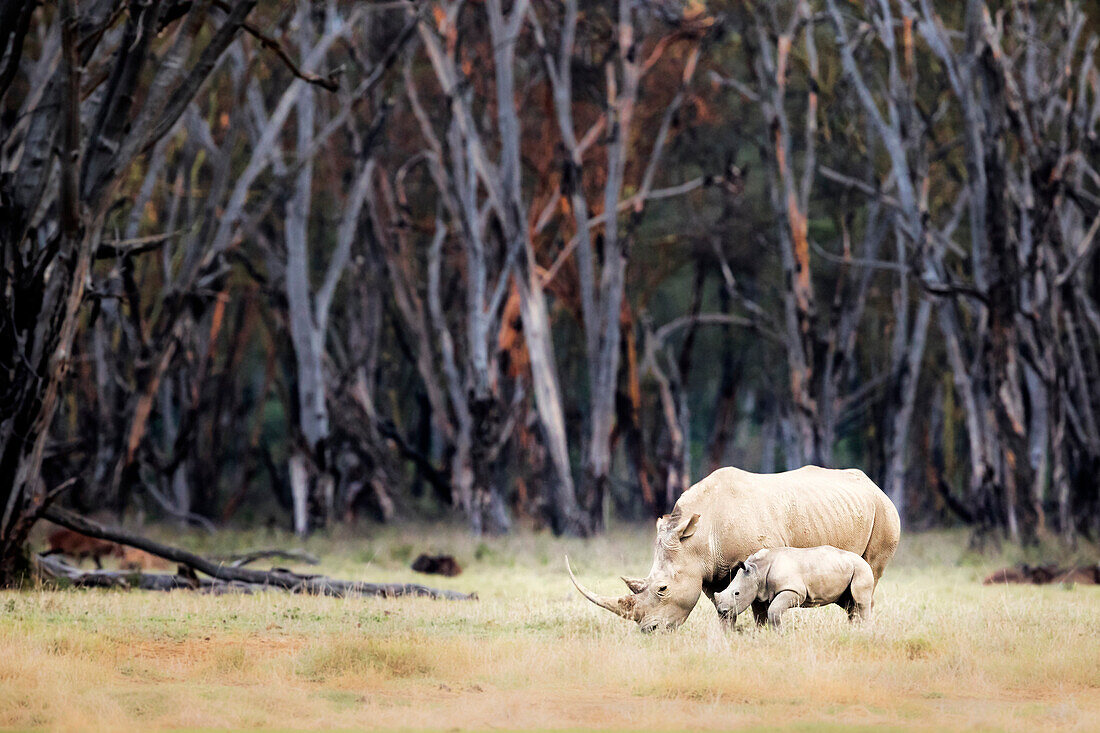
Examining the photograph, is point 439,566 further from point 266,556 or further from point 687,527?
point 687,527

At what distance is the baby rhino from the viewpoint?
26.1ft

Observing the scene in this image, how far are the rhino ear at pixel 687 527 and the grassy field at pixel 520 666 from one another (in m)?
0.59

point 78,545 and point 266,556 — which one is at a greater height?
point 266,556

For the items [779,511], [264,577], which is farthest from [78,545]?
[779,511]

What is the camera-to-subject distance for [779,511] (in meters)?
8.66

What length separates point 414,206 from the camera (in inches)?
1155

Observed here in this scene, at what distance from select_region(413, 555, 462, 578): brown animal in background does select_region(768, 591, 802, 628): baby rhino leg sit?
721cm

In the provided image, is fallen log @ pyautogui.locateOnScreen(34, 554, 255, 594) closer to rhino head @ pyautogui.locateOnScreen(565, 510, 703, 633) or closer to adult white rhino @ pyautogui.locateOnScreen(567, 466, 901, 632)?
rhino head @ pyautogui.locateOnScreen(565, 510, 703, 633)

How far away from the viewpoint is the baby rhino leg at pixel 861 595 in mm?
8328

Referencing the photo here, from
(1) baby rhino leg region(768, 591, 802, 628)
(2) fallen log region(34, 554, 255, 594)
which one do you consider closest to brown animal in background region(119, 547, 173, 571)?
(2) fallen log region(34, 554, 255, 594)

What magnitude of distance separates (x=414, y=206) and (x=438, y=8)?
314 inches

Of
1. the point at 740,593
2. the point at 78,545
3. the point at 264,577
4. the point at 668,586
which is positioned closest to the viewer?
the point at 740,593

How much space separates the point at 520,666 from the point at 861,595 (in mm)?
2432

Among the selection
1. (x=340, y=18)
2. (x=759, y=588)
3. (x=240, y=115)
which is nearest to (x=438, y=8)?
(x=340, y=18)
